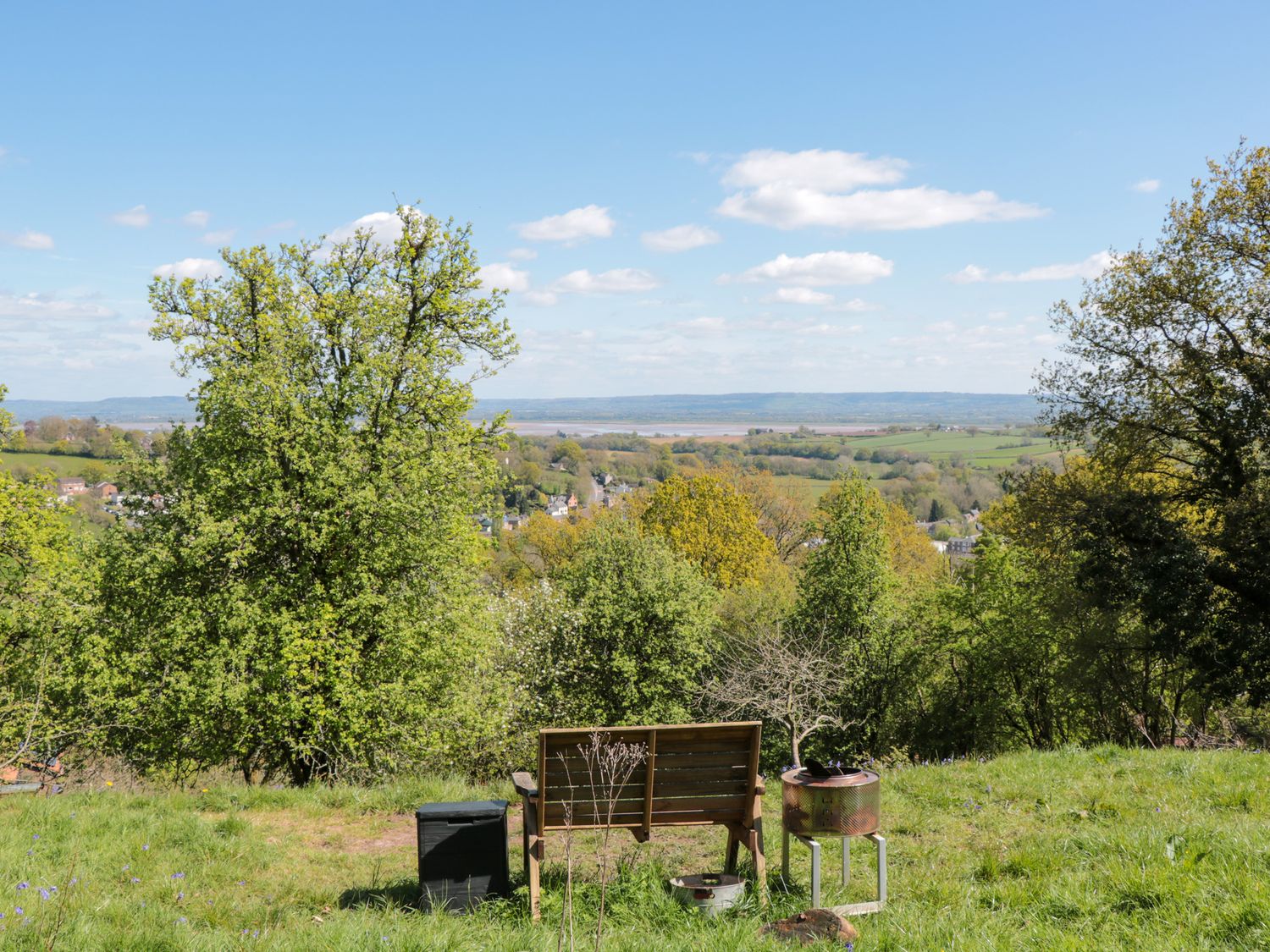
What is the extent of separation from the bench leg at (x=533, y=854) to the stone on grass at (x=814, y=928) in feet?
4.62

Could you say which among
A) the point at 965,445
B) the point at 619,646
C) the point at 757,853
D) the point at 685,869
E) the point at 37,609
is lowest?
the point at 619,646

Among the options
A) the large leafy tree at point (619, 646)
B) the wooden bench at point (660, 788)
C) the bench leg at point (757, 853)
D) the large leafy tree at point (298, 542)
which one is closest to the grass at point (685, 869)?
the bench leg at point (757, 853)

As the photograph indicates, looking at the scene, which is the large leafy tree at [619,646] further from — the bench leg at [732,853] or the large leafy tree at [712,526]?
the bench leg at [732,853]

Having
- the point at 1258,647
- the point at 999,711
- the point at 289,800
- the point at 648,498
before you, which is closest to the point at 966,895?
the point at 289,800

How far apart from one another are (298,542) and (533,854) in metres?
10.2

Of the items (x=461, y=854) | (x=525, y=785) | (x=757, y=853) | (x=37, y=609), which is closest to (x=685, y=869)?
(x=757, y=853)

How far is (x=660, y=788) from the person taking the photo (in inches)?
222

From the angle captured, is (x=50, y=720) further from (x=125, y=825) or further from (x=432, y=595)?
(x=125, y=825)

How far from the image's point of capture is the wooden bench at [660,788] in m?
5.40

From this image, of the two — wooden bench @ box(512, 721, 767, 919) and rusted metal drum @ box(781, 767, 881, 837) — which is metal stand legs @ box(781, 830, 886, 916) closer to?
rusted metal drum @ box(781, 767, 881, 837)

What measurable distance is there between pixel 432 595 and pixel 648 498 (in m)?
27.9

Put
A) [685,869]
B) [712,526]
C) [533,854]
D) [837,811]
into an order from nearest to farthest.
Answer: [837,811], [533,854], [685,869], [712,526]

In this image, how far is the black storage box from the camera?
545cm

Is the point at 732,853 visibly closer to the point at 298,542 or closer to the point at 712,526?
the point at 298,542
